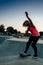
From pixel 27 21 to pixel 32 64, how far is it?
1.82 m

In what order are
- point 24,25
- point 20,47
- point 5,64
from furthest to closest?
point 20,47
point 24,25
point 5,64

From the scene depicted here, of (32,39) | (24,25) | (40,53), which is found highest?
(24,25)

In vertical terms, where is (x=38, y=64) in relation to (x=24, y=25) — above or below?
below

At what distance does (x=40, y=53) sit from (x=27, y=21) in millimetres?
3004

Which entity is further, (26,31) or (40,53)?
(40,53)

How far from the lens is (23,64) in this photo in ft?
16.3

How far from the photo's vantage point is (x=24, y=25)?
639 centimetres

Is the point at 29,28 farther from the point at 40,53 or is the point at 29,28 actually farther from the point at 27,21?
the point at 40,53

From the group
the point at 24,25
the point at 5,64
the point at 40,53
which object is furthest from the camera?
the point at 40,53

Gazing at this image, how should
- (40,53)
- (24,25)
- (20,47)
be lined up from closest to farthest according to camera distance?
(24,25), (40,53), (20,47)

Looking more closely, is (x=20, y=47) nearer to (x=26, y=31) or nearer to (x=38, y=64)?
(x=26, y=31)

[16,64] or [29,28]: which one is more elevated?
[29,28]

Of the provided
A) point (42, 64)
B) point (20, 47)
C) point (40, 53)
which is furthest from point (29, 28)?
point (20, 47)

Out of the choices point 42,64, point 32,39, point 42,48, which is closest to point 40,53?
point 42,48
